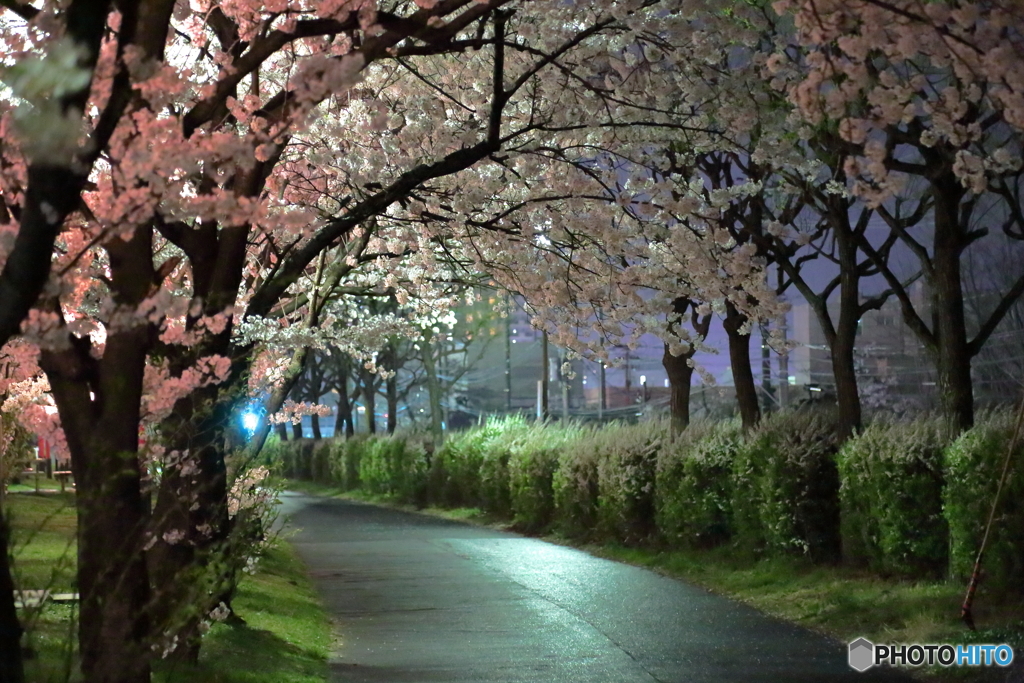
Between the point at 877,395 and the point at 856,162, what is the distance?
4958 cm

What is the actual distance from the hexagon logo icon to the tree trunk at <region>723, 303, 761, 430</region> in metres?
8.71

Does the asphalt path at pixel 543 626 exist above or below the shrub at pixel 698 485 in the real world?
below

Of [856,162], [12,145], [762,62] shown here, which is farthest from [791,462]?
[12,145]

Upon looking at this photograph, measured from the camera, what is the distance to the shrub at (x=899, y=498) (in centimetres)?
1241

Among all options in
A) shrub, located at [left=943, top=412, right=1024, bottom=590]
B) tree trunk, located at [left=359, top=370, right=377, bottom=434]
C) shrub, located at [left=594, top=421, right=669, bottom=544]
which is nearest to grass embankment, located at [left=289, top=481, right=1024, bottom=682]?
shrub, located at [left=943, top=412, right=1024, bottom=590]

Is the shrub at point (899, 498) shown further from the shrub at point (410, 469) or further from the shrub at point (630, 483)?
the shrub at point (410, 469)

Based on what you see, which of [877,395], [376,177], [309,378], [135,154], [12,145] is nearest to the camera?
[135,154]

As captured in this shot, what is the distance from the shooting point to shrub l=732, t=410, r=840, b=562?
47.5ft

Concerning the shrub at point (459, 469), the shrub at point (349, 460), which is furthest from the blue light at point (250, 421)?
the shrub at point (349, 460)

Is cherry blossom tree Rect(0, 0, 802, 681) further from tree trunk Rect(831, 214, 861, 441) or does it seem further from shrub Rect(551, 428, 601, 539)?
shrub Rect(551, 428, 601, 539)

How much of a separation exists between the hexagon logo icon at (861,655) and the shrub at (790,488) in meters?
4.21

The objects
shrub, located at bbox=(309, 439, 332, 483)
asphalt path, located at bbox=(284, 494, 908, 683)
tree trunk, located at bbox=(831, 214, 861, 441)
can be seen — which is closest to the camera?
asphalt path, located at bbox=(284, 494, 908, 683)

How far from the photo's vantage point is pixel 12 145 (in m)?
5.08

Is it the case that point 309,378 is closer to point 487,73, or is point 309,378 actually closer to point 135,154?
point 487,73
